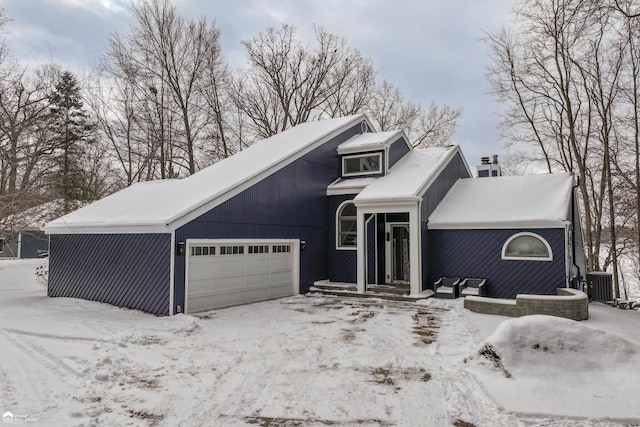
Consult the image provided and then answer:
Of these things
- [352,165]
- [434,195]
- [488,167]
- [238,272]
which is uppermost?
[488,167]

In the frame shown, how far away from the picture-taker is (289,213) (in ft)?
41.6

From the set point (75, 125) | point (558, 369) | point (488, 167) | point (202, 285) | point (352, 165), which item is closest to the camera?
point (558, 369)

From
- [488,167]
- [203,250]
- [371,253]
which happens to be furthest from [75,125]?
[488,167]

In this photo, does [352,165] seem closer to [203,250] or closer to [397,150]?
[397,150]

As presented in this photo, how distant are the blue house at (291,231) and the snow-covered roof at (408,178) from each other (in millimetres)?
59

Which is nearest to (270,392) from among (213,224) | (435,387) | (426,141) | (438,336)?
(435,387)

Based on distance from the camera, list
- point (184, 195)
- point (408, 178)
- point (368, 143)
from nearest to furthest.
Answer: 1. point (184, 195)
2. point (408, 178)
3. point (368, 143)

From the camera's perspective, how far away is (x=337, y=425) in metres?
3.91

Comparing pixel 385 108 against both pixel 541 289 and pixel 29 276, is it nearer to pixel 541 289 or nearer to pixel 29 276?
pixel 541 289

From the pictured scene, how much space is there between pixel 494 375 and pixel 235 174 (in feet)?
28.8

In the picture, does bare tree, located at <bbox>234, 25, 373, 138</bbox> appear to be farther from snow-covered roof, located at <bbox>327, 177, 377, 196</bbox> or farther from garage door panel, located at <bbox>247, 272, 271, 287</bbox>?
garage door panel, located at <bbox>247, 272, 271, 287</bbox>

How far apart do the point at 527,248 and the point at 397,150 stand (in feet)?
19.8

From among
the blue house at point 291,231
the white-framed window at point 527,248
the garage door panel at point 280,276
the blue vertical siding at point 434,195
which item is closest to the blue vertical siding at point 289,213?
the blue house at point 291,231

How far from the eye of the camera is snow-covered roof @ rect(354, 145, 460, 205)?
39.8 feet
